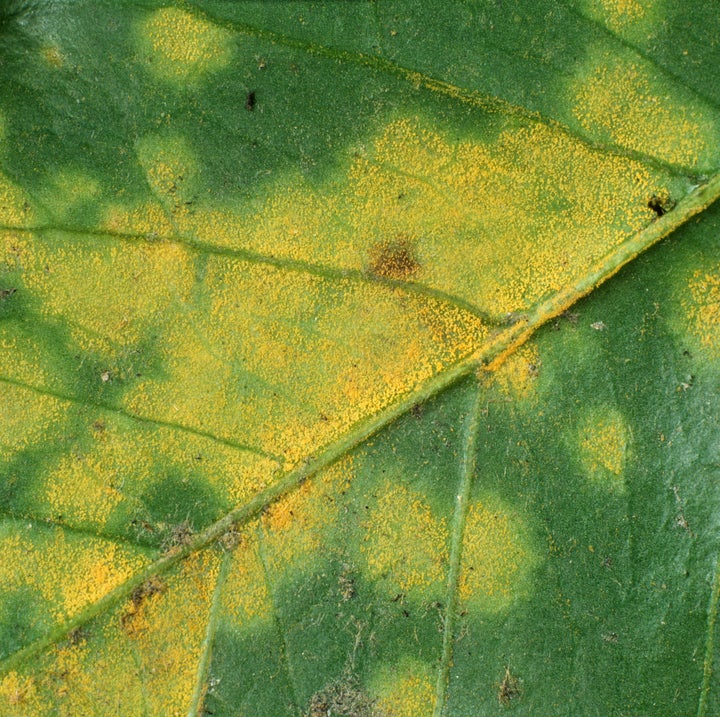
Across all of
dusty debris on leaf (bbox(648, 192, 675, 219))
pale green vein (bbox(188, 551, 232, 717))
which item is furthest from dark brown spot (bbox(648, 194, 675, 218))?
pale green vein (bbox(188, 551, 232, 717))

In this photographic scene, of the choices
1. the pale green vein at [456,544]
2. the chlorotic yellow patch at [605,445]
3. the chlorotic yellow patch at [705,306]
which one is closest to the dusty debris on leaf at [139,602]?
the pale green vein at [456,544]

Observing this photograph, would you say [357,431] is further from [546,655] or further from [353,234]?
[546,655]

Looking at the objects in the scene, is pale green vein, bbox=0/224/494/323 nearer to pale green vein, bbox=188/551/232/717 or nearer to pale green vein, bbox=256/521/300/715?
pale green vein, bbox=256/521/300/715

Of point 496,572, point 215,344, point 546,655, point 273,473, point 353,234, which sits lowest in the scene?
point 546,655

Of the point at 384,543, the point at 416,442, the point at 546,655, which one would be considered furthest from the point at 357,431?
the point at 546,655

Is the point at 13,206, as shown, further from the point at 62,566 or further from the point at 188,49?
the point at 62,566

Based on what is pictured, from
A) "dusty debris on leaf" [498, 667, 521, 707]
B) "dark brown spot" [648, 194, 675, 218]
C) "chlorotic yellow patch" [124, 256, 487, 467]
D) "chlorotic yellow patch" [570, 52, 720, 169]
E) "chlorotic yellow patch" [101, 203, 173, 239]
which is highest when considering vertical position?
"chlorotic yellow patch" [570, 52, 720, 169]
